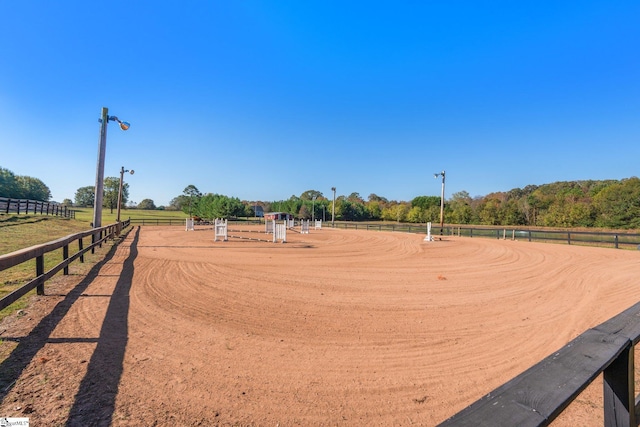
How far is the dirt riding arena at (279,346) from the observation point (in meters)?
2.68

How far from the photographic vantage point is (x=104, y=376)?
302 cm

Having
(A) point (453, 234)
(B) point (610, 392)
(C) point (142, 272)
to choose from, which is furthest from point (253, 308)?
(A) point (453, 234)

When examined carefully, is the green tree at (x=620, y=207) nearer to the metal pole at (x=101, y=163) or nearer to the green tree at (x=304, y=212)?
the green tree at (x=304, y=212)

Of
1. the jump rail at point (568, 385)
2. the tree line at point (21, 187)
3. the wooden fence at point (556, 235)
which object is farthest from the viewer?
the tree line at point (21, 187)

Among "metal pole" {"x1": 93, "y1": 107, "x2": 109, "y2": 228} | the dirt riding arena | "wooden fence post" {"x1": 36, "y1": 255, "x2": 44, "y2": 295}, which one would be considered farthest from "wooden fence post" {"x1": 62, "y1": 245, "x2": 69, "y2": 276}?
"metal pole" {"x1": 93, "y1": 107, "x2": 109, "y2": 228}

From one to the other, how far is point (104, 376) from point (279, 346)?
1.86m

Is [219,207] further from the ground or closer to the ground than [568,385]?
further from the ground

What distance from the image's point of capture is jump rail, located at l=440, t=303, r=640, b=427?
98 cm

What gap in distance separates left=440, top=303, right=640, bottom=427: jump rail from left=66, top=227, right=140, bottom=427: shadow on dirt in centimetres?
280

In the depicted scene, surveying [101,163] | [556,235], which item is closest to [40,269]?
[101,163]

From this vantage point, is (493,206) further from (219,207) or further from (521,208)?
(219,207)

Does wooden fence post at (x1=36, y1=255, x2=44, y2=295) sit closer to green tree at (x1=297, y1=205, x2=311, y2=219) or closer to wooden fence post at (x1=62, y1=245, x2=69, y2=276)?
wooden fence post at (x1=62, y1=245, x2=69, y2=276)

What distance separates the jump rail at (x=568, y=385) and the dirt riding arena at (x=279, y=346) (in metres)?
1.49

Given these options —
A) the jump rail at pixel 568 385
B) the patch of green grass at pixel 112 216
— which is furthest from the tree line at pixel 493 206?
the jump rail at pixel 568 385
